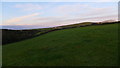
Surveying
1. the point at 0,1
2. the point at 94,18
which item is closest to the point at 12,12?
the point at 0,1

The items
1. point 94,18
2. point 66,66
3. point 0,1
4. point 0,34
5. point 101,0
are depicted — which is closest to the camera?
point 66,66

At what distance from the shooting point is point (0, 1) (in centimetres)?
567

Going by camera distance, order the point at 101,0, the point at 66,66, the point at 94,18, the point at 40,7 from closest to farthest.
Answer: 1. the point at 66,66
2. the point at 101,0
3. the point at 40,7
4. the point at 94,18

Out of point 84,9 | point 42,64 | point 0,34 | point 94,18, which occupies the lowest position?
point 42,64

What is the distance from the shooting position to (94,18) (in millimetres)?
11875

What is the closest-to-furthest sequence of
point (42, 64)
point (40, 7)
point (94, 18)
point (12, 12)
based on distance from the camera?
point (42, 64) → point (12, 12) → point (40, 7) → point (94, 18)

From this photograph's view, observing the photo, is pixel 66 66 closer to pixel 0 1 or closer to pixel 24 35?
pixel 0 1

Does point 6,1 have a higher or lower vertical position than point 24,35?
higher

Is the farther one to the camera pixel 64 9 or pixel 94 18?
pixel 94 18

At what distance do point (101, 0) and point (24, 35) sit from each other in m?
6.70

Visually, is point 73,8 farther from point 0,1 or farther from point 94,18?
point 0,1

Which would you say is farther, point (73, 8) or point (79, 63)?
point (73, 8)

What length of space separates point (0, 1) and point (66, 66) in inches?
219

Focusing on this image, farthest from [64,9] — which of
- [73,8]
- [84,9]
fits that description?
[84,9]
